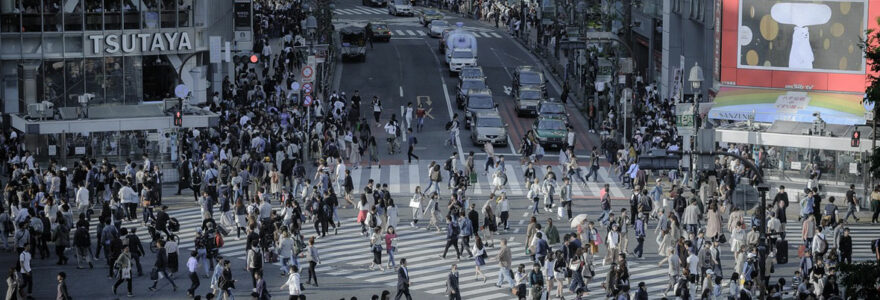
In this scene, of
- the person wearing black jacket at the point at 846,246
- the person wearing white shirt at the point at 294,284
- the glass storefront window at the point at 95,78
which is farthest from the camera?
the glass storefront window at the point at 95,78

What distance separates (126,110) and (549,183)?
17.5 metres

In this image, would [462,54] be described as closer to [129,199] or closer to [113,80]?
[113,80]

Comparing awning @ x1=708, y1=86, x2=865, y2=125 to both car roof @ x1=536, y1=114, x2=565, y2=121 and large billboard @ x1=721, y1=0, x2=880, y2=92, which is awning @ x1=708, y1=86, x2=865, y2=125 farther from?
car roof @ x1=536, y1=114, x2=565, y2=121

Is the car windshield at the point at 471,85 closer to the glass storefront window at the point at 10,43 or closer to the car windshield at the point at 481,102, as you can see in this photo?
the car windshield at the point at 481,102

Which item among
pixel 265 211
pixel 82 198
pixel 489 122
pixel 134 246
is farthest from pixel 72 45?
pixel 134 246

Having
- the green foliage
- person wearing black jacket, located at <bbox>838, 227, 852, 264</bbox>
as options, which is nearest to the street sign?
person wearing black jacket, located at <bbox>838, 227, 852, 264</bbox>

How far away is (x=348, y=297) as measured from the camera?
36781 mm

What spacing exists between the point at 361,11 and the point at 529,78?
50.9 meters

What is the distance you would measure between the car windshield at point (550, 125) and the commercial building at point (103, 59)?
1330 centimetres

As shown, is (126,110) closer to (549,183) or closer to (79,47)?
(79,47)

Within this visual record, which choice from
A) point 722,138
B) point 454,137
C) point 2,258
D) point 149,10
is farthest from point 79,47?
point 722,138

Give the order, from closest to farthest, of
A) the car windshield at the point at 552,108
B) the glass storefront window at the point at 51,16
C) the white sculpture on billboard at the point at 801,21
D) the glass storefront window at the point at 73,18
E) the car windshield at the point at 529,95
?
the white sculpture on billboard at the point at 801,21, the glass storefront window at the point at 51,16, the glass storefront window at the point at 73,18, the car windshield at the point at 552,108, the car windshield at the point at 529,95

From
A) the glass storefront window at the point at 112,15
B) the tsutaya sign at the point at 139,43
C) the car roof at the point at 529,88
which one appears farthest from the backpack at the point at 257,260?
the car roof at the point at 529,88

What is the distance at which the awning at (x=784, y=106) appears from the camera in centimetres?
5397
